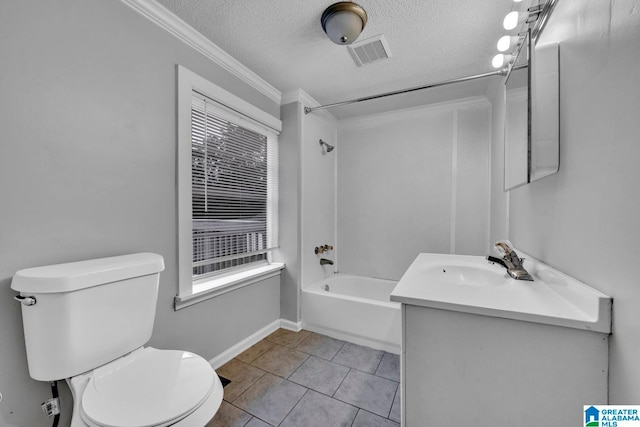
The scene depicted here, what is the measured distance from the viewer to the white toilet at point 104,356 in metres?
0.84

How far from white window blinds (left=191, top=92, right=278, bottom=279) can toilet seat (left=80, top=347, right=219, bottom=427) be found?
751 mm

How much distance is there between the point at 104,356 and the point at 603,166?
194 centimetres

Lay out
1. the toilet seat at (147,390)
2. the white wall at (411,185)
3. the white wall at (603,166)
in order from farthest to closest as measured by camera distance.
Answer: the white wall at (411,185) → the toilet seat at (147,390) → the white wall at (603,166)

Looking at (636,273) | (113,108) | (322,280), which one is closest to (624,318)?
(636,273)

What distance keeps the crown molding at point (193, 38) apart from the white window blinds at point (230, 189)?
31 cm

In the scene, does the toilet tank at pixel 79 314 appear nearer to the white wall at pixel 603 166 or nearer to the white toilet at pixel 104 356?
the white toilet at pixel 104 356

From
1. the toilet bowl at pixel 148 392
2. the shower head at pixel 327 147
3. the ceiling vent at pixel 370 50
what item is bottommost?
the toilet bowl at pixel 148 392

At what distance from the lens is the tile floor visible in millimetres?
1391

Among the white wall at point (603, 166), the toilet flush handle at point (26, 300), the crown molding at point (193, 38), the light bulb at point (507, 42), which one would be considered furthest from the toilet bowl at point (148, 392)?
the light bulb at point (507, 42)

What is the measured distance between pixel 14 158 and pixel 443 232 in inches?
119

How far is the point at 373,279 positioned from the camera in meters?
2.96

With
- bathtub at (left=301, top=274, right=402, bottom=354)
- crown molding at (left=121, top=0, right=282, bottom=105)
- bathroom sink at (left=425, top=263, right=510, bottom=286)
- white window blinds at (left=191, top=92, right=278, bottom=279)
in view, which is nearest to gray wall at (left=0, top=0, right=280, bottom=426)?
crown molding at (left=121, top=0, right=282, bottom=105)

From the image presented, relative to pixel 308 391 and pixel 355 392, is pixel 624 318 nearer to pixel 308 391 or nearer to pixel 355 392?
pixel 355 392

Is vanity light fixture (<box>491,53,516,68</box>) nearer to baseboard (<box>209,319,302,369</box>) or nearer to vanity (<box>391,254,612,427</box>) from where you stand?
vanity (<box>391,254,612,427</box>)
